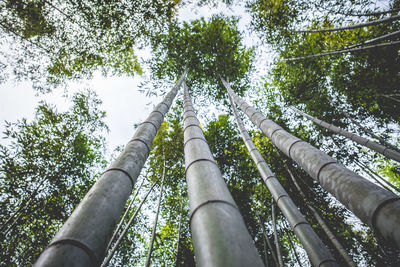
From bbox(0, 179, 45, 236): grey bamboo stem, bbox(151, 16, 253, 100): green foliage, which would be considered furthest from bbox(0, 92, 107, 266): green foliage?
bbox(151, 16, 253, 100): green foliage

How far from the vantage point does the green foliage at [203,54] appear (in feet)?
19.4

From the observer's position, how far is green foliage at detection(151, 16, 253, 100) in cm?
591

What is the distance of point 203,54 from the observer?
→ 6.47 meters

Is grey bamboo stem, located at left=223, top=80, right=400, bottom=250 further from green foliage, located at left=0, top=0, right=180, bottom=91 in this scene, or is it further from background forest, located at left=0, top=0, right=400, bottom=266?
green foliage, located at left=0, top=0, right=180, bottom=91

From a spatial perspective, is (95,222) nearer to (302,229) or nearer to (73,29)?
(302,229)

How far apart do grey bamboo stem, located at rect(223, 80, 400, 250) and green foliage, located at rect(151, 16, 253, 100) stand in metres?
5.29

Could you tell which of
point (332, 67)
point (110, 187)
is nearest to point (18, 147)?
point (110, 187)

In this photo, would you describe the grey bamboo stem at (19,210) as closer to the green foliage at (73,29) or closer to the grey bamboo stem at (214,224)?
the green foliage at (73,29)

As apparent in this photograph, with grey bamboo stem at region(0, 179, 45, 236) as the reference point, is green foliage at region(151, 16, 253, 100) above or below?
above

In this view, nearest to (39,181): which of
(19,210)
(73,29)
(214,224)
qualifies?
(19,210)

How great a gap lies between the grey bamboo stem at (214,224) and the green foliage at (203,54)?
5395 mm

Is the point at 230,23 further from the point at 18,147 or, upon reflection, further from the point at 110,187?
the point at 18,147

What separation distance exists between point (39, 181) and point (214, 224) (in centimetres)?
650

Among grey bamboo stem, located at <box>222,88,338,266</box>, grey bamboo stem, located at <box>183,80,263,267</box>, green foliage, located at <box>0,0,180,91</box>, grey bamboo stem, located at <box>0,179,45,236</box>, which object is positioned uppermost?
green foliage, located at <box>0,0,180,91</box>
